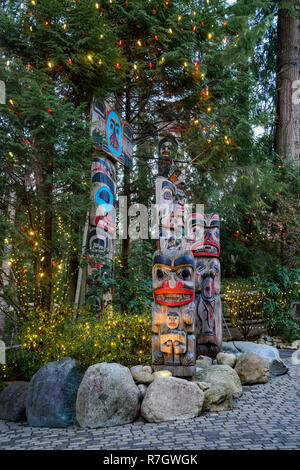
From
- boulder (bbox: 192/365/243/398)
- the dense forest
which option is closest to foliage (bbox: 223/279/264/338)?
the dense forest

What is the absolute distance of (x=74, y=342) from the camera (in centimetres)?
489

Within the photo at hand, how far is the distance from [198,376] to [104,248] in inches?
115

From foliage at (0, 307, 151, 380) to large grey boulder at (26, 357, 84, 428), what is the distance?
1.88ft

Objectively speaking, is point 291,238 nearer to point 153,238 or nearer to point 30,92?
point 153,238

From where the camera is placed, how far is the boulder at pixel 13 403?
4164 millimetres

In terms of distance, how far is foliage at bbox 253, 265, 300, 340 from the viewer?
356 inches

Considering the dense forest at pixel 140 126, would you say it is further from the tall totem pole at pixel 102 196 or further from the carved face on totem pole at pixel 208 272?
the carved face on totem pole at pixel 208 272

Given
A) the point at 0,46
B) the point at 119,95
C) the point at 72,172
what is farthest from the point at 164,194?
the point at 0,46

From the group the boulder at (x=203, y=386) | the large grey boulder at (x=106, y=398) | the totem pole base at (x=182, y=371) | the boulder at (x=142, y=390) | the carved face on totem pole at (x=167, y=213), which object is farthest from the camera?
the carved face on totem pole at (x=167, y=213)

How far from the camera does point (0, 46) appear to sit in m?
6.35

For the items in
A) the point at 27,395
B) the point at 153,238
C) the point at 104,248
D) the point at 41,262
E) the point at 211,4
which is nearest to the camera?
the point at 27,395

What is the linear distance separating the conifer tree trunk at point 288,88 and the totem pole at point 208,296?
6046 mm
